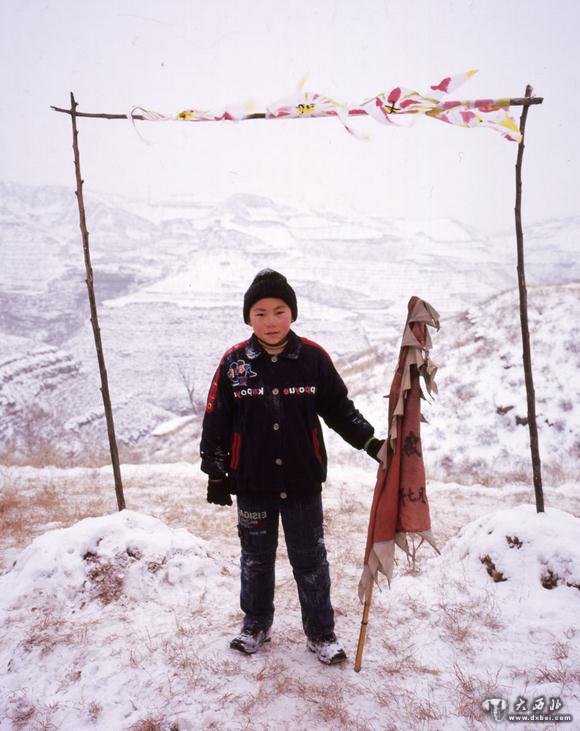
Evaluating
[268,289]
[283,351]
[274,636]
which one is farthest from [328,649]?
[268,289]

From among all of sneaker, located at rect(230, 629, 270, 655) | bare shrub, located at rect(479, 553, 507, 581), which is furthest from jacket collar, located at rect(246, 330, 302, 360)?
bare shrub, located at rect(479, 553, 507, 581)

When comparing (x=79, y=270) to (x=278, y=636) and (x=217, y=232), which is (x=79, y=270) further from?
(x=278, y=636)

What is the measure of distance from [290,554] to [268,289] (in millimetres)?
1613

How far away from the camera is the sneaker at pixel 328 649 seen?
252 centimetres

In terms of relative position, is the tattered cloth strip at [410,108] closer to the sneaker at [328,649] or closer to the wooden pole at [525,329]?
the wooden pole at [525,329]

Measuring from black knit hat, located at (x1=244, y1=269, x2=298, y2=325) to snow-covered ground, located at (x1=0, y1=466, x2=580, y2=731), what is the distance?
6.91 feet

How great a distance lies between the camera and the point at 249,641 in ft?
8.63

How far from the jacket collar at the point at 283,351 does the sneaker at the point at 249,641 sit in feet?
5.62

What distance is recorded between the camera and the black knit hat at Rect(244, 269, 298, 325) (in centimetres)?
251

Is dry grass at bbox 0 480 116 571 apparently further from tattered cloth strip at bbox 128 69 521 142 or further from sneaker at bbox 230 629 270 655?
tattered cloth strip at bbox 128 69 521 142

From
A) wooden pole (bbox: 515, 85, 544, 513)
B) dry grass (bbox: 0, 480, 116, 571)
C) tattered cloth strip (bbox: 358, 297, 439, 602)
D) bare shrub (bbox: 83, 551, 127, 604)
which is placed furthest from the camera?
dry grass (bbox: 0, 480, 116, 571)

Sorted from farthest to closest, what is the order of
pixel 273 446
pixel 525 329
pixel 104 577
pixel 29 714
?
1. pixel 525 329
2. pixel 104 577
3. pixel 273 446
4. pixel 29 714

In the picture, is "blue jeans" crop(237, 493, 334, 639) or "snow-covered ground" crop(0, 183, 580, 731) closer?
"snow-covered ground" crop(0, 183, 580, 731)

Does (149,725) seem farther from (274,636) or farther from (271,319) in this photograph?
(271,319)
